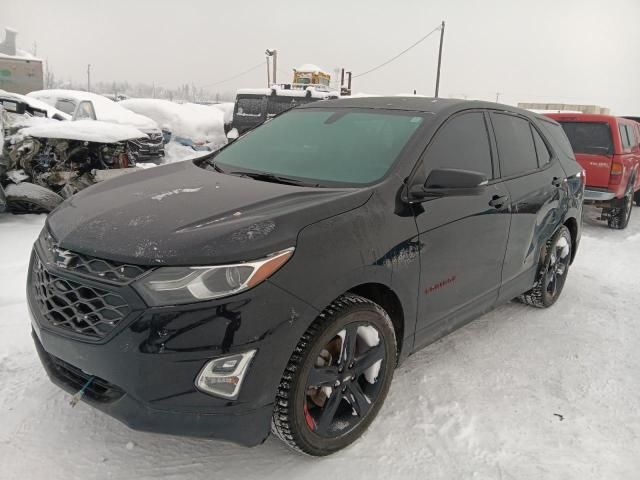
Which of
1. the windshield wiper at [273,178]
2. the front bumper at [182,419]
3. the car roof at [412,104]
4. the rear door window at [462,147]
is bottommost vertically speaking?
the front bumper at [182,419]

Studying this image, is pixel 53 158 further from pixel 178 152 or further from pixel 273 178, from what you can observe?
pixel 178 152

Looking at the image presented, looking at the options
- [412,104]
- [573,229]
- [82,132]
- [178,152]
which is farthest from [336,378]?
[178,152]

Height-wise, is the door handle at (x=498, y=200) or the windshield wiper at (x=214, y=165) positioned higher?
the windshield wiper at (x=214, y=165)

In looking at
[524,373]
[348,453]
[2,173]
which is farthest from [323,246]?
[2,173]

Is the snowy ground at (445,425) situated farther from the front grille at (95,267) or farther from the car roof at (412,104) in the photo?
the car roof at (412,104)

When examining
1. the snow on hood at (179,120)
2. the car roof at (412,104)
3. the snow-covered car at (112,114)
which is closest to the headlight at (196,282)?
the car roof at (412,104)

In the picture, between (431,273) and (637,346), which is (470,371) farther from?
(637,346)

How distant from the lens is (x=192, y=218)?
2.09m

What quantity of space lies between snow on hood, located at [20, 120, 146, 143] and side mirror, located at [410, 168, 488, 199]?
506 cm

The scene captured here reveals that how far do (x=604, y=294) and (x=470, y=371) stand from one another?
2.42 m

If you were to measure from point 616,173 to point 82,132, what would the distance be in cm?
766

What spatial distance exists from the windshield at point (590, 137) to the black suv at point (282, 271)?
5487 mm

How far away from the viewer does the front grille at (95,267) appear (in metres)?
1.86

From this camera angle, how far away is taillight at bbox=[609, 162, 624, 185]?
24.7 feet
